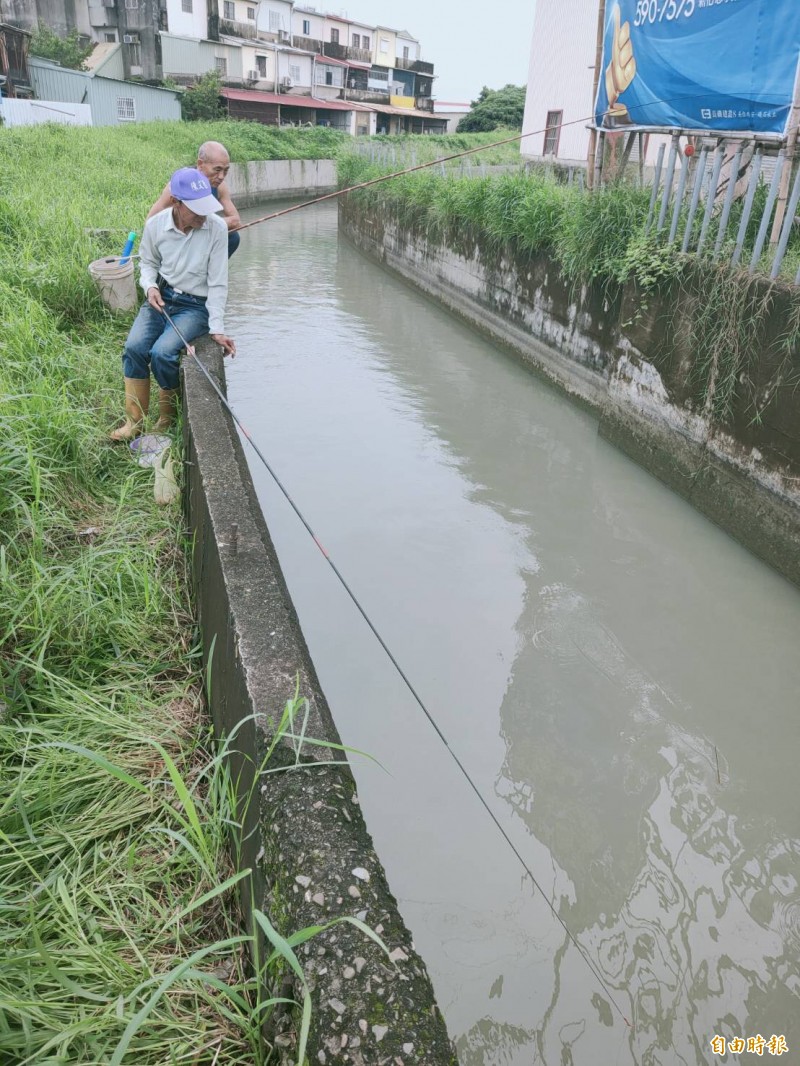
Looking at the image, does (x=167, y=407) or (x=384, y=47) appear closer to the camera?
(x=167, y=407)

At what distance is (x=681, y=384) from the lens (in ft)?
16.3

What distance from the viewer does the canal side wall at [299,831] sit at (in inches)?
49.1

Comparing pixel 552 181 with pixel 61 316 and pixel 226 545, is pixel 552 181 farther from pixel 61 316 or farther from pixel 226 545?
pixel 226 545

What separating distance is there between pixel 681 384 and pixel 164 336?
10.7 feet

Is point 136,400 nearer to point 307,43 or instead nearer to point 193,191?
point 193,191

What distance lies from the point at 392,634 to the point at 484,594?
0.65 m

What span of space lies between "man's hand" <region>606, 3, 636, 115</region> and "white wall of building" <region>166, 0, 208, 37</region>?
31113 mm

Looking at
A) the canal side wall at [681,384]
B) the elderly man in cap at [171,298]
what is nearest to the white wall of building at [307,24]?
the canal side wall at [681,384]

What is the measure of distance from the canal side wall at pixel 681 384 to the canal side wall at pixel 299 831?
2987 mm

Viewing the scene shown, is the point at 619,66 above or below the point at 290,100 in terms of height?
below

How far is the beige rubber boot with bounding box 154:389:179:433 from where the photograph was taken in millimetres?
4191

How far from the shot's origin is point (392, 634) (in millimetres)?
3520

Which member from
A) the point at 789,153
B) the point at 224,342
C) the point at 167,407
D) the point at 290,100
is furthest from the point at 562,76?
the point at 290,100

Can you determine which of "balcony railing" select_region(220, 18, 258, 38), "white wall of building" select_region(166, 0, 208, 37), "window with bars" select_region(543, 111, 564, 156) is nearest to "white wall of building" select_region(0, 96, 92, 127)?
"white wall of building" select_region(166, 0, 208, 37)
